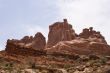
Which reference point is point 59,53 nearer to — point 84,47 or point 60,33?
point 84,47

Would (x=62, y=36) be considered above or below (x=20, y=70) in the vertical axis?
above

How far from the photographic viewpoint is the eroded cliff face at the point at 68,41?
6181 cm

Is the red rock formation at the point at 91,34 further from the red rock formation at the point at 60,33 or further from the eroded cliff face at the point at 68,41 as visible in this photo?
the red rock formation at the point at 60,33

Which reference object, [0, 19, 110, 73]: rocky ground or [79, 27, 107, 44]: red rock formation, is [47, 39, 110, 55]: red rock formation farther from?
[79, 27, 107, 44]: red rock formation

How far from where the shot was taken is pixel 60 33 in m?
70.8

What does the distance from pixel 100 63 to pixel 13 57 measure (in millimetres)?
8935

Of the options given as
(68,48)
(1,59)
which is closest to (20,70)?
(1,59)

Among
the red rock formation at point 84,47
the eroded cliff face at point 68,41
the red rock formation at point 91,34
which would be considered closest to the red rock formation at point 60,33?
the eroded cliff face at point 68,41

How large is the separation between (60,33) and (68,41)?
590 centimetres

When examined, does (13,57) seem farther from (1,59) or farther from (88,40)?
(88,40)

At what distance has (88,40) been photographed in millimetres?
65188

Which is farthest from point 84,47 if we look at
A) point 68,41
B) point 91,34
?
point 91,34

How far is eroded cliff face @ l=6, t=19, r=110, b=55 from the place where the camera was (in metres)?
61.8

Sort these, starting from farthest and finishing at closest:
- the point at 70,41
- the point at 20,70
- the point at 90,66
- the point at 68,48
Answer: the point at 70,41, the point at 68,48, the point at 90,66, the point at 20,70
